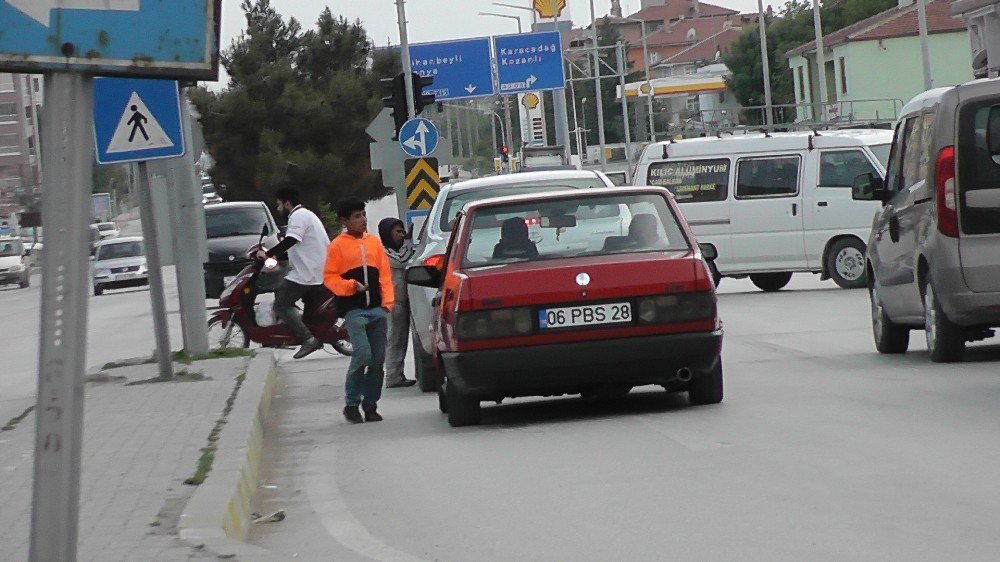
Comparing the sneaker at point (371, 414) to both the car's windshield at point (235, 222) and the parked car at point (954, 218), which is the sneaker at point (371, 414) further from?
the car's windshield at point (235, 222)

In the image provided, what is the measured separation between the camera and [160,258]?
15.6m

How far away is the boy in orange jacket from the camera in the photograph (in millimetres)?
11875

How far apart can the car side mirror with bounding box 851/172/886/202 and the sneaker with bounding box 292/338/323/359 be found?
667 cm

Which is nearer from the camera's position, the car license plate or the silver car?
the car license plate

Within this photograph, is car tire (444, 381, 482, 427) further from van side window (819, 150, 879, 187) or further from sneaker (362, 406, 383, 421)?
van side window (819, 150, 879, 187)

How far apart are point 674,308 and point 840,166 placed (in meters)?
15.0

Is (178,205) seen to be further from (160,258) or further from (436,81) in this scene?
(436,81)

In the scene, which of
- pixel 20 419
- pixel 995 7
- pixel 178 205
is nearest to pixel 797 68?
pixel 995 7

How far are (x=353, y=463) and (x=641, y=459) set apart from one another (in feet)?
5.85

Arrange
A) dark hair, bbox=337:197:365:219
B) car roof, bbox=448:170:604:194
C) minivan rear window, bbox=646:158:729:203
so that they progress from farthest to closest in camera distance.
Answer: minivan rear window, bbox=646:158:729:203 → car roof, bbox=448:170:604:194 → dark hair, bbox=337:197:365:219

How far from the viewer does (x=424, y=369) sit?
1446cm

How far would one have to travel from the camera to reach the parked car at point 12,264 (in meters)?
62.9

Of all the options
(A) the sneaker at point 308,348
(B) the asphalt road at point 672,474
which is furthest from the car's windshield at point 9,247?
(B) the asphalt road at point 672,474

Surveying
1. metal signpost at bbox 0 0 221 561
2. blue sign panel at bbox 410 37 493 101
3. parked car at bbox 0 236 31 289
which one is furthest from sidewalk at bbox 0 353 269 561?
parked car at bbox 0 236 31 289
